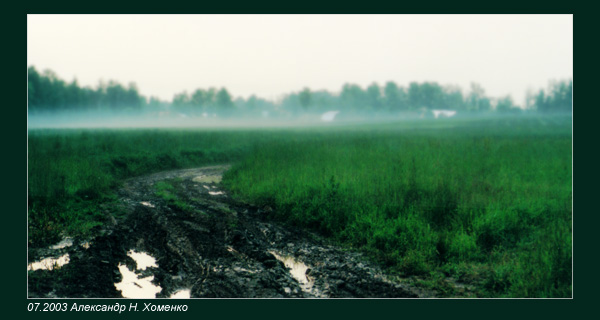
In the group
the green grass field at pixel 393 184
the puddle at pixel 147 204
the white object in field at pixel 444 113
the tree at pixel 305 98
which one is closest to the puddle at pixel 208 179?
the green grass field at pixel 393 184

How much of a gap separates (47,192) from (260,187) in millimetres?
3965

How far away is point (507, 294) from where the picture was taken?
4148mm

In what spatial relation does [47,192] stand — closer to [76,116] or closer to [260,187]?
[76,116]

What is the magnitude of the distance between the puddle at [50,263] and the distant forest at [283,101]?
289 cm

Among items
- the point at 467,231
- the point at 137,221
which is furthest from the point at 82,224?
the point at 467,231

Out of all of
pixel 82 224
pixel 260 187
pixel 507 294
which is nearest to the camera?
pixel 507 294

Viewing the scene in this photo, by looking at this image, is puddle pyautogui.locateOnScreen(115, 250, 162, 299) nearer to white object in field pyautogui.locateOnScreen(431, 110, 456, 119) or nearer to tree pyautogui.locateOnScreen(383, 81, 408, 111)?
tree pyautogui.locateOnScreen(383, 81, 408, 111)

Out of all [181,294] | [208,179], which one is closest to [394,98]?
[208,179]

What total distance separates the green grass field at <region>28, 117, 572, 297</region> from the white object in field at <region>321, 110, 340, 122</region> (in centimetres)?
25

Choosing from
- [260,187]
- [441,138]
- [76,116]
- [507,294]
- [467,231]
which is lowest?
[507,294]

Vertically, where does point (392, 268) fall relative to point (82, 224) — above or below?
below

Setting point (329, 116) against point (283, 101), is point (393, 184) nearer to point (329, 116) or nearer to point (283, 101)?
point (329, 116)

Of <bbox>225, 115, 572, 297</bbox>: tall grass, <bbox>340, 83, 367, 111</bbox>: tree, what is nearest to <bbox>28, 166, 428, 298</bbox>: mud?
<bbox>225, 115, 572, 297</bbox>: tall grass

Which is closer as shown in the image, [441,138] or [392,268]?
[392,268]
